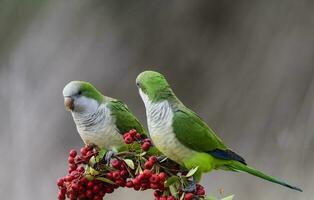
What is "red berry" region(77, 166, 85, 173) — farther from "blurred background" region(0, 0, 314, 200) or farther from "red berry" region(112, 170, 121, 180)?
"blurred background" region(0, 0, 314, 200)

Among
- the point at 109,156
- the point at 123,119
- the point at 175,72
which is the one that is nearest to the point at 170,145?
the point at 109,156

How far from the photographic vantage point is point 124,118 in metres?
1.35

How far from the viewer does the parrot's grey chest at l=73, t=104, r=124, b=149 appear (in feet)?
4.22

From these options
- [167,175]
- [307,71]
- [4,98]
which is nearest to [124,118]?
[167,175]

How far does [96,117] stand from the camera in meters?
1.32

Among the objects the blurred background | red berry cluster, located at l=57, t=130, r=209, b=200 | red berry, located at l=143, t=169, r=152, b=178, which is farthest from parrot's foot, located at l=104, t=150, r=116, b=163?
the blurred background

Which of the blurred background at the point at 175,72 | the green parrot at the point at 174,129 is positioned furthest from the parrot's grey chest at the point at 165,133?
the blurred background at the point at 175,72

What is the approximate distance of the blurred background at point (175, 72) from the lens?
242cm

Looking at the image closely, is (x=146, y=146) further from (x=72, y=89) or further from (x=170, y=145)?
(x=72, y=89)

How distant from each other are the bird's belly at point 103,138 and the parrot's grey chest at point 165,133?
175mm

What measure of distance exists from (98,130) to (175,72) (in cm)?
143

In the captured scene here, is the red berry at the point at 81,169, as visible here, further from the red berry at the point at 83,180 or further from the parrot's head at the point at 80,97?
the parrot's head at the point at 80,97

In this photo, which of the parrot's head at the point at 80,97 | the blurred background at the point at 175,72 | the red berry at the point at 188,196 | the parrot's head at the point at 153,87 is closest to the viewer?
the red berry at the point at 188,196

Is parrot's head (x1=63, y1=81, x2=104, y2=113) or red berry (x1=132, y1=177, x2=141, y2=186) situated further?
parrot's head (x1=63, y1=81, x2=104, y2=113)
